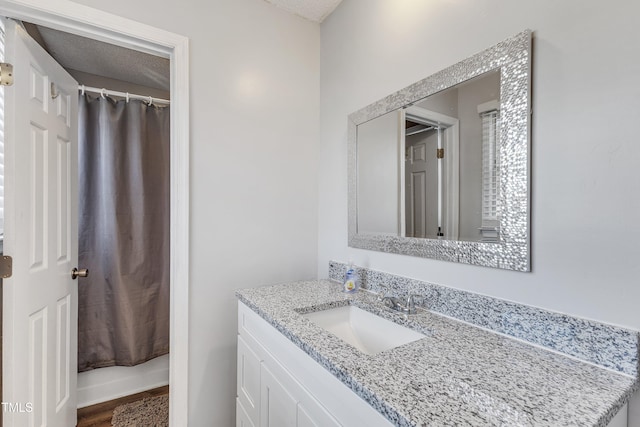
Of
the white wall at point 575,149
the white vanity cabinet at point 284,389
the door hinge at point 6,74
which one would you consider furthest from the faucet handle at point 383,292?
the door hinge at point 6,74

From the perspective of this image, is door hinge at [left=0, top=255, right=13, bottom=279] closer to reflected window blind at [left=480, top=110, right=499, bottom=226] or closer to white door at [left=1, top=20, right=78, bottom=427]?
white door at [left=1, top=20, right=78, bottom=427]

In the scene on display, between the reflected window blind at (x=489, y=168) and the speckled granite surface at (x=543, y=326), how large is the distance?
0.27 meters

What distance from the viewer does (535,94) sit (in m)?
0.81

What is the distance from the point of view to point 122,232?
6.44 feet

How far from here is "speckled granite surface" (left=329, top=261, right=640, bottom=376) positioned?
2.14 ft

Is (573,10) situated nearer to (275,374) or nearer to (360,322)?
(360,322)

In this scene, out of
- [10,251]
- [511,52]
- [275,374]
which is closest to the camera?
[511,52]

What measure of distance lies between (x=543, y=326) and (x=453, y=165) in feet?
1.87

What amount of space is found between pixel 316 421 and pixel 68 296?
162 centimetres

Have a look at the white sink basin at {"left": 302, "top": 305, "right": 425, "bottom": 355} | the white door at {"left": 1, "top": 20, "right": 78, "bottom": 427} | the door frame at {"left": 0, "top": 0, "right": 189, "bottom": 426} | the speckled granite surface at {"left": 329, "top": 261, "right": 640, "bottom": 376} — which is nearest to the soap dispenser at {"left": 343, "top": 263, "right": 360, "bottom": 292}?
the white sink basin at {"left": 302, "top": 305, "right": 425, "bottom": 355}

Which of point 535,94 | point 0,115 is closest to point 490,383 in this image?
point 535,94

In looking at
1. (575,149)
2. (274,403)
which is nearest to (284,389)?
(274,403)

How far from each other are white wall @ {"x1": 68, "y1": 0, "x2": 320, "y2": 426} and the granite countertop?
2.28ft

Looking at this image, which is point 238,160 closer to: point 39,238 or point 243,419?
point 39,238
